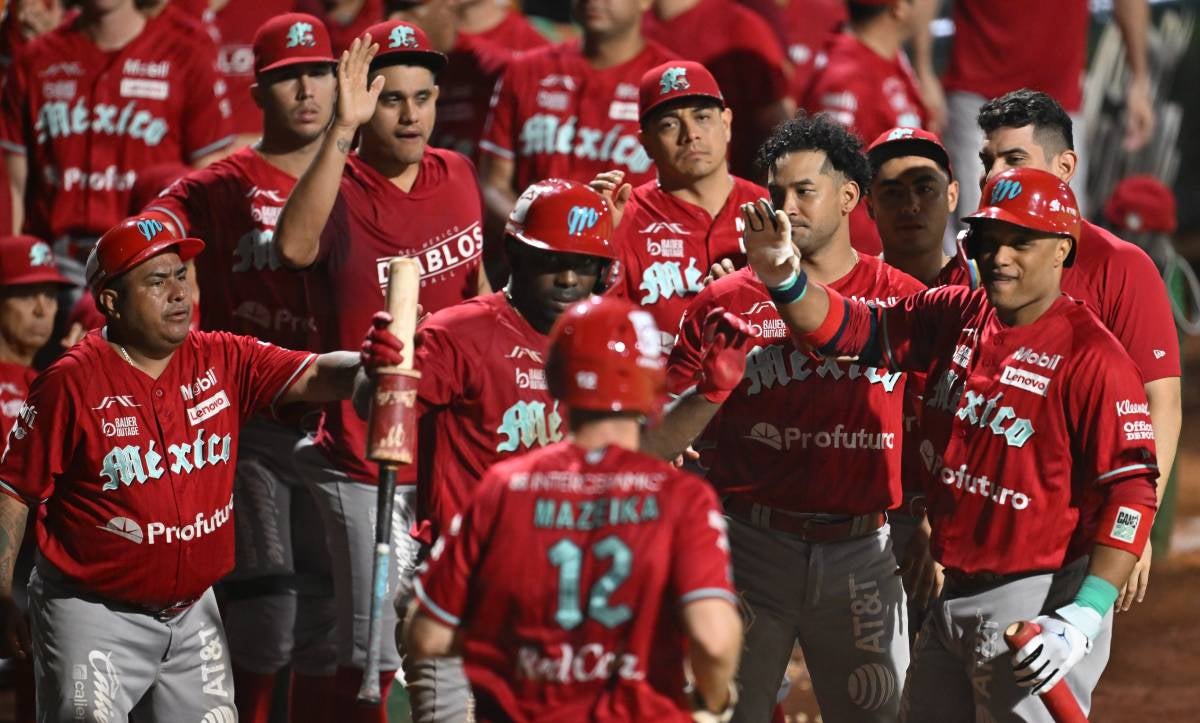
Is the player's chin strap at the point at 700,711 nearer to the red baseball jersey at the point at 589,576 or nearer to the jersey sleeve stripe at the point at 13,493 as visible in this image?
the red baseball jersey at the point at 589,576

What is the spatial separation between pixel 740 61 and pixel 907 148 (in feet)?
7.40

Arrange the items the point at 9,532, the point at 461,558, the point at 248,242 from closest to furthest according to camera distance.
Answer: the point at 461,558
the point at 9,532
the point at 248,242

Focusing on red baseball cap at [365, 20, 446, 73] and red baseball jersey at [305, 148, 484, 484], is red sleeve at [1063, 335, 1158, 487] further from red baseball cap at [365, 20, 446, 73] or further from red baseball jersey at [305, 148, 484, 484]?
red baseball cap at [365, 20, 446, 73]

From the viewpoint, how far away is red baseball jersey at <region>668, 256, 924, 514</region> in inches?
225

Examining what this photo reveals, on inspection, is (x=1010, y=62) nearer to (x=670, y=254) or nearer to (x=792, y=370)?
(x=670, y=254)

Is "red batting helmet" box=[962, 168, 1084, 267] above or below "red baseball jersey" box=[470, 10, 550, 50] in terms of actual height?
below

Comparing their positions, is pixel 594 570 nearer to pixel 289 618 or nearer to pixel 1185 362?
pixel 289 618

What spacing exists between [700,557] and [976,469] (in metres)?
1.46

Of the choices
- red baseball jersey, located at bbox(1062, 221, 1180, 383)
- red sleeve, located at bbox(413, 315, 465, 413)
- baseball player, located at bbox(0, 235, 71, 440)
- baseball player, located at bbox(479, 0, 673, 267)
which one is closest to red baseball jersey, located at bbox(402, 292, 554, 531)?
red sleeve, located at bbox(413, 315, 465, 413)

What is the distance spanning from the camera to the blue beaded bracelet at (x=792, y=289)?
16.8 ft

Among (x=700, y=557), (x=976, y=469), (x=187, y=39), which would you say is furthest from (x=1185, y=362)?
(x=700, y=557)

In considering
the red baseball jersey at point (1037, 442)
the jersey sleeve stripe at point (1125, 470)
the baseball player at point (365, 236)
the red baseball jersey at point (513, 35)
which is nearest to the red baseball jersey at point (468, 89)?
the red baseball jersey at point (513, 35)

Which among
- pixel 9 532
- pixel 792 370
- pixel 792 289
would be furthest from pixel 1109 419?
pixel 9 532

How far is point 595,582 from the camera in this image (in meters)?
3.83
